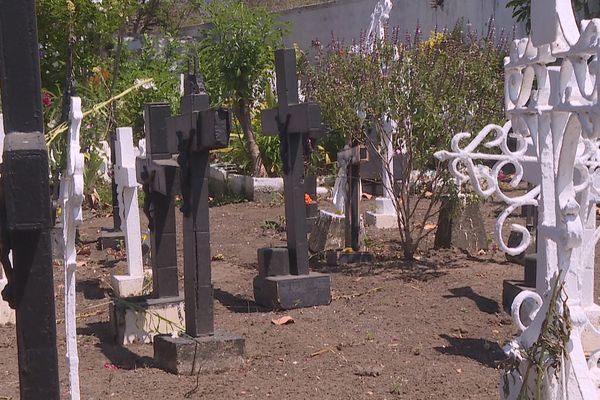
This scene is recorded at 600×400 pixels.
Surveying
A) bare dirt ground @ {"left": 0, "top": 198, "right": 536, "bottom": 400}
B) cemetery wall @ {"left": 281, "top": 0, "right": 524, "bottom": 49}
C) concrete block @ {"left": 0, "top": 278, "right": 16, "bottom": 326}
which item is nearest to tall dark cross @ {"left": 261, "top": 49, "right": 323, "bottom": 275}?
bare dirt ground @ {"left": 0, "top": 198, "right": 536, "bottom": 400}

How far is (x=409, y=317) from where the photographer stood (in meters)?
6.09

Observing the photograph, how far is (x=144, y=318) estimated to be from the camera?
5707 mm

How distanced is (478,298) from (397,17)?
12.5 meters

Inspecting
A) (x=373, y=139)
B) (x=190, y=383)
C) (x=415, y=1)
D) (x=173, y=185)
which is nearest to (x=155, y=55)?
(x=415, y=1)

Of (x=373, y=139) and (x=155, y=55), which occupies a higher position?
(x=155, y=55)

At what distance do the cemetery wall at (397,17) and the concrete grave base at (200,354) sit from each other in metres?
10.3

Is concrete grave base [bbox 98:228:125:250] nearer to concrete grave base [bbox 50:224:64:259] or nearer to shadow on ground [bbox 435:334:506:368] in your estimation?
concrete grave base [bbox 50:224:64:259]

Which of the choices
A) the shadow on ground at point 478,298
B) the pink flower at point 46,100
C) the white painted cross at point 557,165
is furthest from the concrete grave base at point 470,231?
the pink flower at point 46,100

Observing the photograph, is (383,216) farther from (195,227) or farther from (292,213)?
(195,227)

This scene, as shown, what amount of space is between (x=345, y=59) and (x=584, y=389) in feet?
17.5

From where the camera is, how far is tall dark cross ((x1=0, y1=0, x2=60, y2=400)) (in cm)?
189

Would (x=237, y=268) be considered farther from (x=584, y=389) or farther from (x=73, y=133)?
(x=584, y=389)

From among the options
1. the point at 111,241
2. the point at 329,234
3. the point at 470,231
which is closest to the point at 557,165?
the point at 470,231

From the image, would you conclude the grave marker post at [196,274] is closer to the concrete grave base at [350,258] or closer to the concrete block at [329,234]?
the concrete grave base at [350,258]
